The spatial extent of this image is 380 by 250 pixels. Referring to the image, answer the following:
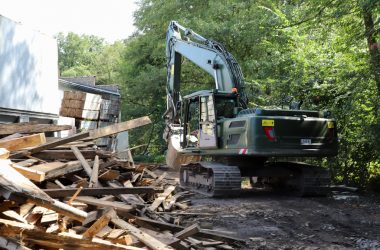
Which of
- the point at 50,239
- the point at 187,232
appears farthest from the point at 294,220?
the point at 50,239

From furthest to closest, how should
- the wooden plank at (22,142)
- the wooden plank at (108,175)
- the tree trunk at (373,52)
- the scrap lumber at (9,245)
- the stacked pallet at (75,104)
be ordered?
the stacked pallet at (75,104)
the tree trunk at (373,52)
the wooden plank at (108,175)
the wooden plank at (22,142)
the scrap lumber at (9,245)

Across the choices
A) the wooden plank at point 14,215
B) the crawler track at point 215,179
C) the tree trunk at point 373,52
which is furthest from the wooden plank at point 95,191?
the tree trunk at point 373,52

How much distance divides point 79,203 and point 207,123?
21.0 ft

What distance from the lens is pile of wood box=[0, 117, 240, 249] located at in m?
4.28

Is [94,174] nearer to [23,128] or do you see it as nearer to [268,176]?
[23,128]

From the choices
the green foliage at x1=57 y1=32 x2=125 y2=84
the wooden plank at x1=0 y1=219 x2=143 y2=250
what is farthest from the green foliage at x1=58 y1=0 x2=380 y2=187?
the green foliage at x1=57 y1=32 x2=125 y2=84

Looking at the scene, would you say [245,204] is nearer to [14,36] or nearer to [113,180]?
[113,180]

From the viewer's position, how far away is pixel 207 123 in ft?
39.4

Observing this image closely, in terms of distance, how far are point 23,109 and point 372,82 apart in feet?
37.3

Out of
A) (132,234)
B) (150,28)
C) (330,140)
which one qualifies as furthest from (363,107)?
(150,28)

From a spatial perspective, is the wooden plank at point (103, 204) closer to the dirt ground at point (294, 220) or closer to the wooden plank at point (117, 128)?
the dirt ground at point (294, 220)

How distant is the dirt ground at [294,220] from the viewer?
6806mm

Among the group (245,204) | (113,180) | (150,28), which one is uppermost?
(150,28)

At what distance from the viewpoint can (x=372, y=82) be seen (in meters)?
11.8
